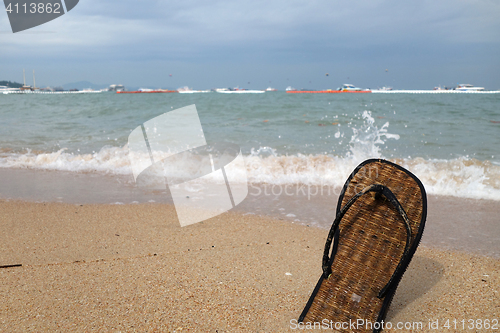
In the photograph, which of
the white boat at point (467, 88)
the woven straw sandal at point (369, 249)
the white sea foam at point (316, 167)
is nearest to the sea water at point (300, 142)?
the white sea foam at point (316, 167)

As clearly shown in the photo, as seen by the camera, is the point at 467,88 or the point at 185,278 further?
the point at 467,88

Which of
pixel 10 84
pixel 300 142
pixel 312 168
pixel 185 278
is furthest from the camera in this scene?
pixel 10 84

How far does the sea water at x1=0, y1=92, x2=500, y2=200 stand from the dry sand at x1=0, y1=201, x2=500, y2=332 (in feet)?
6.83

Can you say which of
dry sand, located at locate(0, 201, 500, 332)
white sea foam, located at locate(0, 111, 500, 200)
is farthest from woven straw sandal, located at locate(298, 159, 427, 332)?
white sea foam, located at locate(0, 111, 500, 200)

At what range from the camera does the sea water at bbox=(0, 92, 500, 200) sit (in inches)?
194

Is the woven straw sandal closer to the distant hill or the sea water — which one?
the sea water

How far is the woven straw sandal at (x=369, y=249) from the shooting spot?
1532 millimetres

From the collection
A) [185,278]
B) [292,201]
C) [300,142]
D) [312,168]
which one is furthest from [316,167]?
[185,278]

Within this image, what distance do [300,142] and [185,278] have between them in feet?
19.6

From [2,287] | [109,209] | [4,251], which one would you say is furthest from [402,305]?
[109,209]

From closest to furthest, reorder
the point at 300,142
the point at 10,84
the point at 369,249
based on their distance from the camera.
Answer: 1. the point at 369,249
2. the point at 300,142
3. the point at 10,84

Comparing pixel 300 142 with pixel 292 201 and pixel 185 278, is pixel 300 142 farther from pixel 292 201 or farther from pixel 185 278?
pixel 185 278

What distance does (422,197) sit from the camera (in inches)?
62.9

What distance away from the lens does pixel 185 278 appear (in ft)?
6.79
